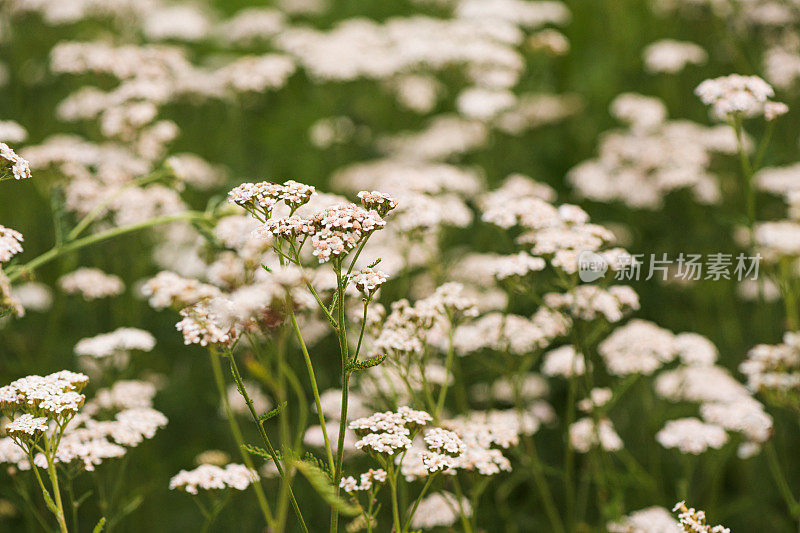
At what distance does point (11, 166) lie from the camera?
2594 millimetres

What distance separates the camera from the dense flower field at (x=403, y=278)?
9.06 feet

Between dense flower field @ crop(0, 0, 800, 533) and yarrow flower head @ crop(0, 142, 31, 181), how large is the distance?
0.02 meters

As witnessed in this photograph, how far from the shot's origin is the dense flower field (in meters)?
2.76

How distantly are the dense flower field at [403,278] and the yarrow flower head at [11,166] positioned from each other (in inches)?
0.7

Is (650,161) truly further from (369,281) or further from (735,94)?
(369,281)

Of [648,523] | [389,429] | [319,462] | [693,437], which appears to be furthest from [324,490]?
[693,437]

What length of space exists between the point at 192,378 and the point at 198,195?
1723 mm

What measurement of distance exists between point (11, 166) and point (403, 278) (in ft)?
7.28

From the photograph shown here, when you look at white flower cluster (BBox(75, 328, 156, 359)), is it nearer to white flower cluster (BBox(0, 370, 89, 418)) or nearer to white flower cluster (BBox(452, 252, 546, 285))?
white flower cluster (BBox(0, 370, 89, 418))

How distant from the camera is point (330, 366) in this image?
4.81m

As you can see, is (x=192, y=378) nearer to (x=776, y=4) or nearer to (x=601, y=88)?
(x=601, y=88)

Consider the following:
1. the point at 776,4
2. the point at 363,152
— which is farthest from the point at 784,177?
the point at 363,152

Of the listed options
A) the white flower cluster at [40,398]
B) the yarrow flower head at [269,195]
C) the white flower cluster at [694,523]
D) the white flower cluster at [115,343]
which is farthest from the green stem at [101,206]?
the white flower cluster at [694,523]

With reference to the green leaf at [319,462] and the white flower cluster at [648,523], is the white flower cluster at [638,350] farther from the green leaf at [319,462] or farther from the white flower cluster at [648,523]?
the green leaf at [319,462]
